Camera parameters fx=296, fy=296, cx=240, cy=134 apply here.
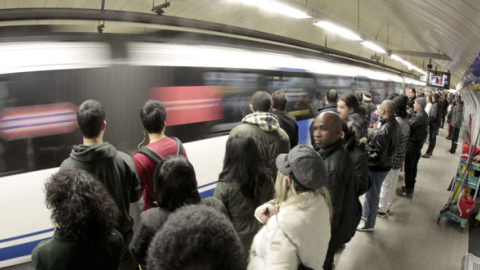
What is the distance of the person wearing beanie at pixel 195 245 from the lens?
776mm

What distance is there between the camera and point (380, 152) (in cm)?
395

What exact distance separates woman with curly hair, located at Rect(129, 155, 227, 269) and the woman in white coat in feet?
1.58

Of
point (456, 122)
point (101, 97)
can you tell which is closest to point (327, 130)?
point (101, 97)

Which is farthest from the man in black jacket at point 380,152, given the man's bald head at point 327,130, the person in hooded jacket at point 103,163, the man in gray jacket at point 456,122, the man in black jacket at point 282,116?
the man in gray jacket at point 456,122

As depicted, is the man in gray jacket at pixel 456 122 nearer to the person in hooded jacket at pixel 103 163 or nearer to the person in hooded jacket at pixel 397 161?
the person in hooded jacket at pixel 397 161

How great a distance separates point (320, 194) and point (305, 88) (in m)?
6.04

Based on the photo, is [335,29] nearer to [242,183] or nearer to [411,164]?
[411,164]

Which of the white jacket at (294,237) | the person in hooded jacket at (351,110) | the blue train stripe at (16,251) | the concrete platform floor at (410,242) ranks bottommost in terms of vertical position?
the concrete platform floor at (410,242)

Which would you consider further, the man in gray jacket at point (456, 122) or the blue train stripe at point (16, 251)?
the man in gray jacket at point (456, 122)

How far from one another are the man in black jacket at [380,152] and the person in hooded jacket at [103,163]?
309cm

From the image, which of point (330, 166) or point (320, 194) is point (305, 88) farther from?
point (320, 194)

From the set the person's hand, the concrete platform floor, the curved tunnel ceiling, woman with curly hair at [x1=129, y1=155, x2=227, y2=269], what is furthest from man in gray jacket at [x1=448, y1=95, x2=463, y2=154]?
woman with curly hair at [x1=129, y1=155, x2=227, y2=269]

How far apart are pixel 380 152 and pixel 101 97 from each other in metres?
3.57

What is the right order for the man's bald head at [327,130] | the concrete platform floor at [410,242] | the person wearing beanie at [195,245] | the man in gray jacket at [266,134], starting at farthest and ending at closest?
1. the concrete platform floor at [410,242]
2. the man in gray jacket at [266,134]
3. the man's bald head at [327,130]
4. the person wearing beanie at [195,245]
